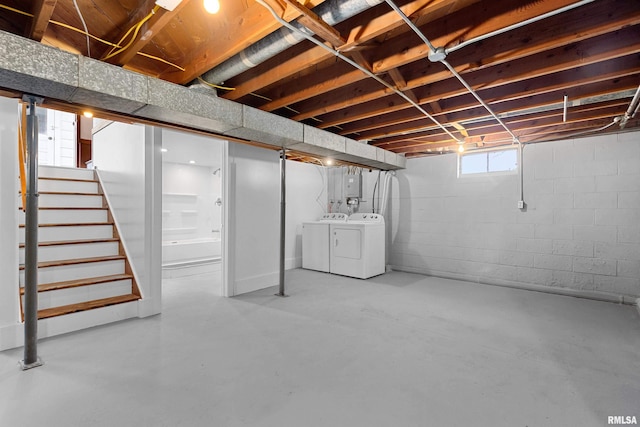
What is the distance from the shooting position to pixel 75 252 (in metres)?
3.29

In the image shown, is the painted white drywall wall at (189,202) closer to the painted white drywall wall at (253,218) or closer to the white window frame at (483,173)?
the painted white drywall wall at (253,218)

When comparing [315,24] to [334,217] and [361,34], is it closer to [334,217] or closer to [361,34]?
[361,34]

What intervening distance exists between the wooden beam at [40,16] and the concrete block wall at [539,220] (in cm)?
492

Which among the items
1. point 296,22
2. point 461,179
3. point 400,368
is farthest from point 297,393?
point 461,179

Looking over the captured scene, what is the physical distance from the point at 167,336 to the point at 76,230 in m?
1.84

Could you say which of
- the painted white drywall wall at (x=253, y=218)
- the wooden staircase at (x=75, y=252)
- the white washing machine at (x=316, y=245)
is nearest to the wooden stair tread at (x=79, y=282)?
the wooden staircase at (x=75, y=252)

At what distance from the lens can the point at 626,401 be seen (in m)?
1.81

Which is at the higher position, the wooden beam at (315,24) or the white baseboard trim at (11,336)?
the wooden beam at (315,24)

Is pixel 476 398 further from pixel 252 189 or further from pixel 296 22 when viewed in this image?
pixel 252 189

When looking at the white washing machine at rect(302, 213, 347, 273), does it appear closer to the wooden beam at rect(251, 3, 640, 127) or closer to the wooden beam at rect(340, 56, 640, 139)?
the wooden beam at rect(340, 56, 640, 139)

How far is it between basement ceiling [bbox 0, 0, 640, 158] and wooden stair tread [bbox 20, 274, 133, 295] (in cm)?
206

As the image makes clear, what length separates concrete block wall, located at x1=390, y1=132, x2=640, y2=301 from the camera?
3.73m

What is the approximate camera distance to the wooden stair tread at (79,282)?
282 centimetres

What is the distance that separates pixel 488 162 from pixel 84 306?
546 cm
